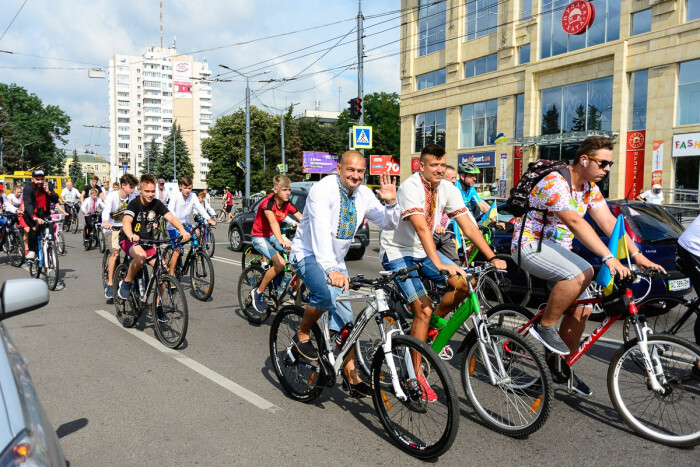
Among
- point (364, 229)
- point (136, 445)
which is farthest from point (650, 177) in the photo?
point (136, 445)

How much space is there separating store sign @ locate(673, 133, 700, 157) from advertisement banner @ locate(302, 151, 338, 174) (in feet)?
141

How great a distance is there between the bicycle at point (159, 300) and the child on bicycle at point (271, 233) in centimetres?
111

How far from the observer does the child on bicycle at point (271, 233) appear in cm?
702

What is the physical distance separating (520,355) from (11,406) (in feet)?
9.07

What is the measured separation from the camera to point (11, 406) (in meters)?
1.88

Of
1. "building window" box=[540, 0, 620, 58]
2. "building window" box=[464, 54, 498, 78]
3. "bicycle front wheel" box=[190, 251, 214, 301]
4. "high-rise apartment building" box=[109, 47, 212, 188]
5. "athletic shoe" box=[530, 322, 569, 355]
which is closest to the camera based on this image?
"athletic shoe" box=[530, 322, 569, 355]

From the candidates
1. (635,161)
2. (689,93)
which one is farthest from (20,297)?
(635,161)

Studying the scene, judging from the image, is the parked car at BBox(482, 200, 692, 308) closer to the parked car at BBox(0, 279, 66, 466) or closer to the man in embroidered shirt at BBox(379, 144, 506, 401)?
the man in embroidered shirt at BBox(379, 144, 506, 401)

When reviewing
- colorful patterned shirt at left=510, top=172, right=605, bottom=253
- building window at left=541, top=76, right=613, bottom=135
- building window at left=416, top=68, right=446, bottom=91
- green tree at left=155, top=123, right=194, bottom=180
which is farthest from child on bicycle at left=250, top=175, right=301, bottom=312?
green tree at left=155, top=123, right=194, bottom=180

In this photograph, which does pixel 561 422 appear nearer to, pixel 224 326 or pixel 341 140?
pixel 224 326

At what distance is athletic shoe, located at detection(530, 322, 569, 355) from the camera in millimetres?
3933

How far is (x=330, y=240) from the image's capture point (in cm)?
397

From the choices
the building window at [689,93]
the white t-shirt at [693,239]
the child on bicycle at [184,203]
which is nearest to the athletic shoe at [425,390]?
the white t-shirt at [693,239]

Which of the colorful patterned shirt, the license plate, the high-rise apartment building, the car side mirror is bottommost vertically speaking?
the license plate
